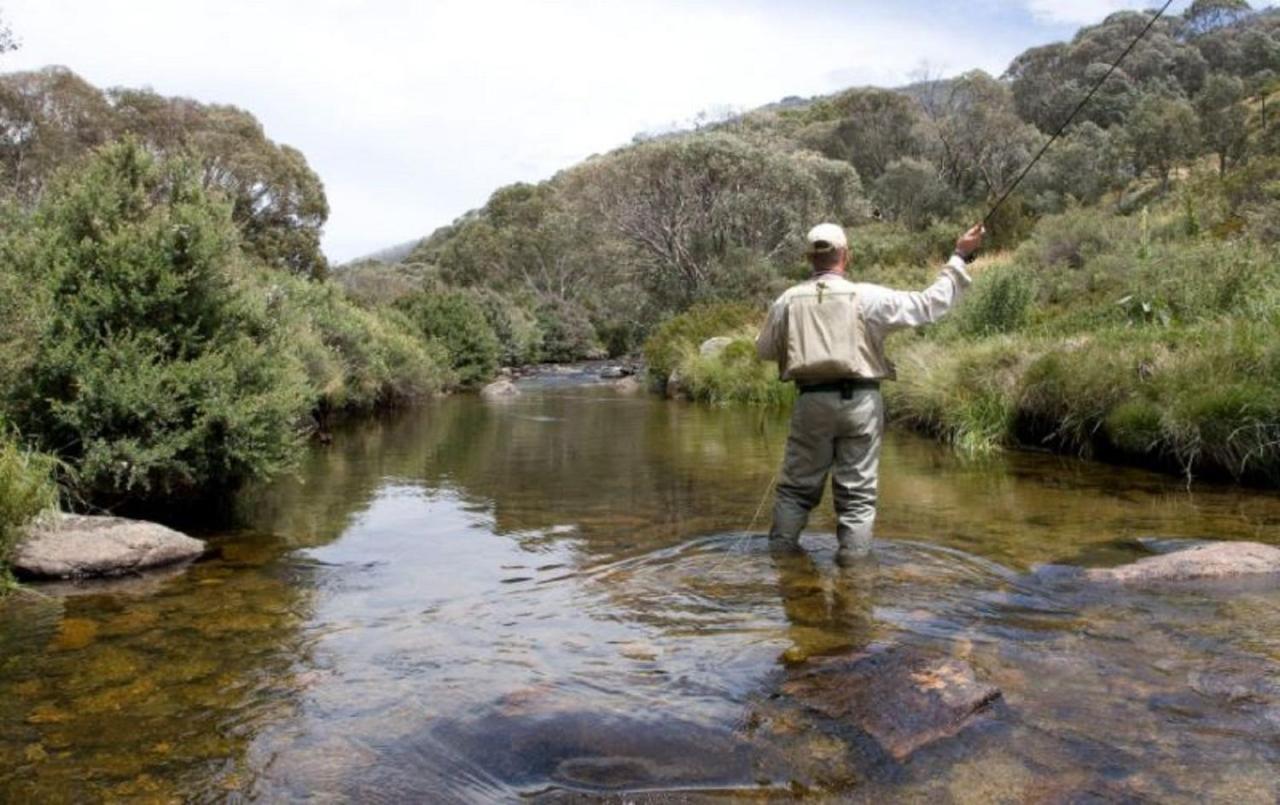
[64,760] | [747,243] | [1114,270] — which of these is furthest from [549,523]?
[747,243]

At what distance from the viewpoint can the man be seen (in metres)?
5.88

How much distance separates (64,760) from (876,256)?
31.5 metres

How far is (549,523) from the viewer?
26.7 feet

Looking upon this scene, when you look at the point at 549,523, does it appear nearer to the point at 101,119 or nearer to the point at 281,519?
the point at 281,519

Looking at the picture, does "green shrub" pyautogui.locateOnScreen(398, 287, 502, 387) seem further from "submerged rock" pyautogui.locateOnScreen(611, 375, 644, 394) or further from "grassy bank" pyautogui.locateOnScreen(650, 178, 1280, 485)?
"grassy bank" pyautogui.locateOnScreen(650, 178, 1280, 485)

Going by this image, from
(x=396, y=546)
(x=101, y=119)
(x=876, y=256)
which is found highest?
(x=101, y=119)

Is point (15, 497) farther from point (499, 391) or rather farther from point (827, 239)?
point (499, 391)

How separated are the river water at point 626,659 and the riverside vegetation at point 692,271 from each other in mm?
1206

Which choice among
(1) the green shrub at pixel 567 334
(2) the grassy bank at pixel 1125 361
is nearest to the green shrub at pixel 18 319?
(2) the grassy bank at pixel 1125 361

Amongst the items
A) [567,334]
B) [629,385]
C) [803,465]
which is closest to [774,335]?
[803,465]

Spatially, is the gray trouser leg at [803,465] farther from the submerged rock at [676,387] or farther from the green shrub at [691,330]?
the green shrub at [691,330]

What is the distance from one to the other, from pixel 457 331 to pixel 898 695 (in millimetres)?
30719

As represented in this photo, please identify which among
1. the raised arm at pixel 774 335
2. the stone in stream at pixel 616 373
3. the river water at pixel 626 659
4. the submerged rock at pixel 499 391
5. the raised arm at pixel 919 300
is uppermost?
the raised arm at pixel 919 300

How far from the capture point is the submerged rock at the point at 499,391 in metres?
29.3
